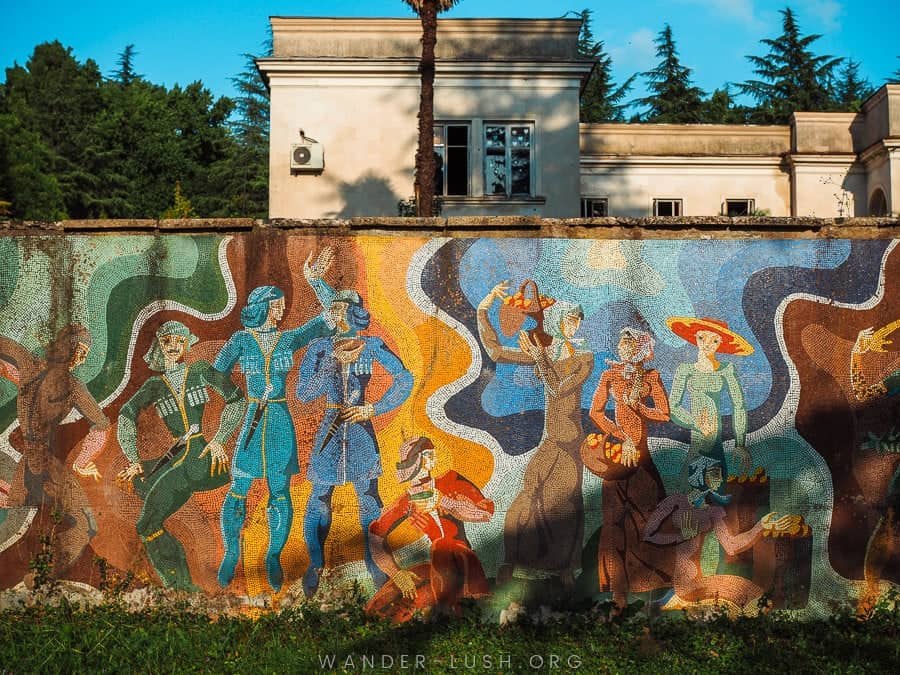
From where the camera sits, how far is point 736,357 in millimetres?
6188

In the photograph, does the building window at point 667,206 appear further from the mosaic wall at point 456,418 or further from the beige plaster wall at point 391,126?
the mosaic wall at point 456,418

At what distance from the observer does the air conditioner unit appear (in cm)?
1639

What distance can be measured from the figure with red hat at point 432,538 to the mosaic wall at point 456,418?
2cm

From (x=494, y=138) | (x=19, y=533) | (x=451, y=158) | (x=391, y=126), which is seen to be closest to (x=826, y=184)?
(x=494, y=138)

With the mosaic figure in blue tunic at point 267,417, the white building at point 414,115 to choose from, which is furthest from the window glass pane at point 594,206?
the mosaic figure in blue tunic at point 267,417

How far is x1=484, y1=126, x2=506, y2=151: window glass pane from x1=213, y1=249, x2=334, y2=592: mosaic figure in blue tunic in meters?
11.4

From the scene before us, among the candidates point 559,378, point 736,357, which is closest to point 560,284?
point 559,378

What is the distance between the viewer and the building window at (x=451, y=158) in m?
16.8

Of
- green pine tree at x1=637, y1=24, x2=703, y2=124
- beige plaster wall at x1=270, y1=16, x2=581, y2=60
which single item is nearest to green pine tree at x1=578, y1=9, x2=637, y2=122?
green pine tree at x1=637, y1=24, x2=703, y2=124

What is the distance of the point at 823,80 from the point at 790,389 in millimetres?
33039

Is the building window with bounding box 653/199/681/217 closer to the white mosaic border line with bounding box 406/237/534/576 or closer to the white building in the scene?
the white building

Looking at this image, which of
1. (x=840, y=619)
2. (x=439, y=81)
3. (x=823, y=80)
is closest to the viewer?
(x=840, y=619)

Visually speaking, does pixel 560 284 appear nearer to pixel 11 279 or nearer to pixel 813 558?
pixel 813 558

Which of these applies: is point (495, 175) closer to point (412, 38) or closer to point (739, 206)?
point (412, 38)
